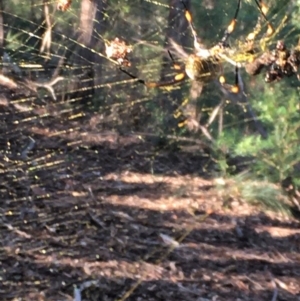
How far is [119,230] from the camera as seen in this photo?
344 centimetres

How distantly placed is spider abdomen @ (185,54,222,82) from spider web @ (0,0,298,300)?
1.66 m

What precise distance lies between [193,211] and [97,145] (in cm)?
90

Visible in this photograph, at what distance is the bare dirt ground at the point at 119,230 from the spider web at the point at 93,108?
0.05ft

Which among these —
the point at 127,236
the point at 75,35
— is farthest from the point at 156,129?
the point at 127,236

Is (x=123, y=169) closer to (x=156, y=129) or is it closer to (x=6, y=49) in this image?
(x=156, y=129)

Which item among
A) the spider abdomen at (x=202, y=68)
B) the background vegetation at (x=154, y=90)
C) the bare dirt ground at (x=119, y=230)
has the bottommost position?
the bare dirt ground at (x=119, y=230)

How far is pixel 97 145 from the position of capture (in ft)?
14.6

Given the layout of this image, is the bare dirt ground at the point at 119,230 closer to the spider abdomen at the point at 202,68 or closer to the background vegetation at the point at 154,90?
the background vegetation at the point at 154,90

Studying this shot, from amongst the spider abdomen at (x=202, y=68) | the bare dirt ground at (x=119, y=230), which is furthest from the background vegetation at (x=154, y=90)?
the spider abdomen at (x=202, y=68)

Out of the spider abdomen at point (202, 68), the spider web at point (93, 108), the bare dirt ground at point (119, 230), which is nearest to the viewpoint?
the spider abdomen at point (202, 68)

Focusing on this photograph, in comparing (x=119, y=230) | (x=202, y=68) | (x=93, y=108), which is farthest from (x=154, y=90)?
(x=202, y=68)

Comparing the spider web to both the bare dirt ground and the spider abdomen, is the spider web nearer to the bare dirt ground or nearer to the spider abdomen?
the bare dirt ground

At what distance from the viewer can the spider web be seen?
3510mm

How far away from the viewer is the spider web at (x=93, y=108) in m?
3.51
